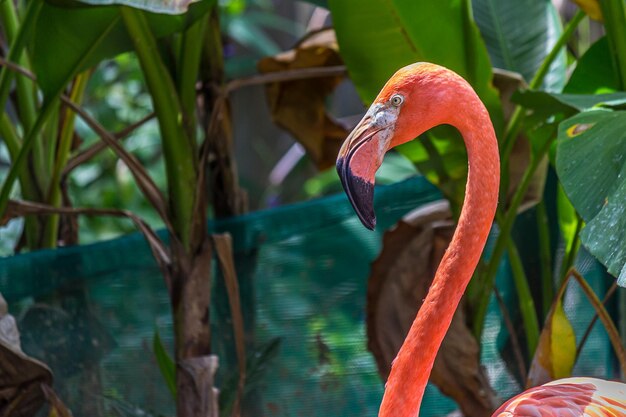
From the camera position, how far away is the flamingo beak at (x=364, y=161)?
1145 mm

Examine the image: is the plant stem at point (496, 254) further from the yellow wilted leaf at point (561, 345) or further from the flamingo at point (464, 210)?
the flamingo at point (464, 210)

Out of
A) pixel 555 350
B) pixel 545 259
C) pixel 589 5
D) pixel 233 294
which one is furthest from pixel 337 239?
pixel 589 5

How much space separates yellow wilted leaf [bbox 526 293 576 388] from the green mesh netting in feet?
1.57

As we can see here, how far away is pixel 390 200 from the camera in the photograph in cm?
209

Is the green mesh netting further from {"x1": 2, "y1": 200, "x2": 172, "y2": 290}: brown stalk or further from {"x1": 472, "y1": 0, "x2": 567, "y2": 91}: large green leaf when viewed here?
{"x1": 472, "y1": 0, "x2": 567, "y2": 91}: large green leaf

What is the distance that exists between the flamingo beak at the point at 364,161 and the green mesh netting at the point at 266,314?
0.81 m

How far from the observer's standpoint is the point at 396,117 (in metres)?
1.23

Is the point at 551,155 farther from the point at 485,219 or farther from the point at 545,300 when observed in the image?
the point at 485,219

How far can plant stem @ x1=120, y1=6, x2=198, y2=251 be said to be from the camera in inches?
68.7

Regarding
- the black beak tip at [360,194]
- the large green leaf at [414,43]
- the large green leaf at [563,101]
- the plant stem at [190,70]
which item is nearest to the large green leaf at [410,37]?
the large green leaf at [414,43]

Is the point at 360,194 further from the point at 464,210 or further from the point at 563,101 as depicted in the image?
the point at 563,101

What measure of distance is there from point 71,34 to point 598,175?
3.13 feet

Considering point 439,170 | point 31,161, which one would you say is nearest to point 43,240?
point 31,161

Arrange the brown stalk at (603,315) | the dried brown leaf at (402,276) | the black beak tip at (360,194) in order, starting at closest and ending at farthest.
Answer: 1. the black beak tip at (360,194)
2. the brown stalk at (603,315)
3. the dried brown leaf at (402,276)
